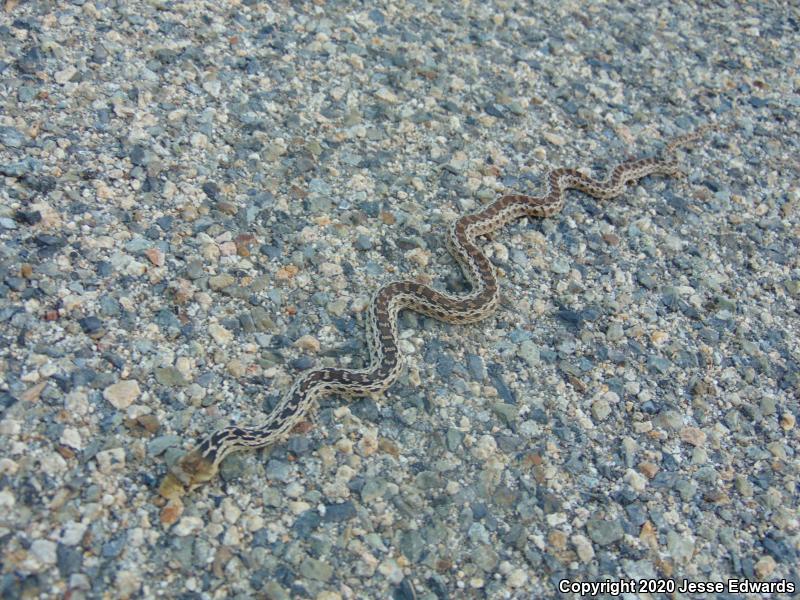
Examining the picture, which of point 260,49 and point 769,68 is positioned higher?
point 769,68

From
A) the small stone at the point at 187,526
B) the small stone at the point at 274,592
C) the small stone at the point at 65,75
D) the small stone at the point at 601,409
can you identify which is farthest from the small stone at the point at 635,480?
the small stone at the point at 65,75

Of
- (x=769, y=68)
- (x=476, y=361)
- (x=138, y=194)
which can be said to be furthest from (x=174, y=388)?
(x=769, y=68)

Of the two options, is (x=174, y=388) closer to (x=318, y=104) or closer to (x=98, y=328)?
(x=98, y=328)

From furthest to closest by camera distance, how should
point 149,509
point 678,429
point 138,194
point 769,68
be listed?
point 769,68 < point 138,194 < point 678,429 < point 149,509

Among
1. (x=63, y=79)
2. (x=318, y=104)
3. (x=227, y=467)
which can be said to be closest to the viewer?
(x=227, y=467)

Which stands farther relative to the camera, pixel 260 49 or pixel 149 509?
pixel 260 49

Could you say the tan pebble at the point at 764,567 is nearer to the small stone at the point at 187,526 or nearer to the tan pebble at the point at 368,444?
→ the tan pebble at the point at 368,444

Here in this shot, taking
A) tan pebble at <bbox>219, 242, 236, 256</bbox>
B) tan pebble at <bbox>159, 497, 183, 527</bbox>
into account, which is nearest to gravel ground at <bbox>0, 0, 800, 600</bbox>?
tan pebble at <bbox>159, 497, 183, 527</bbox>
